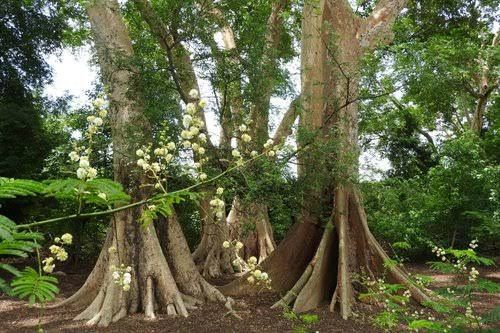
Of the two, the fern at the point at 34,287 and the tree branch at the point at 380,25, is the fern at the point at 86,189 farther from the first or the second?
the tree branch at the point at 380,25

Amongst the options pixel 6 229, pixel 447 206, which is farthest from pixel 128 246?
pixel 447 206

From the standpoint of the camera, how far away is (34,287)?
1.48 m

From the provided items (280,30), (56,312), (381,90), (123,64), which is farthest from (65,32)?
(381,90)

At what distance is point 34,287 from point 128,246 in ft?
20.6

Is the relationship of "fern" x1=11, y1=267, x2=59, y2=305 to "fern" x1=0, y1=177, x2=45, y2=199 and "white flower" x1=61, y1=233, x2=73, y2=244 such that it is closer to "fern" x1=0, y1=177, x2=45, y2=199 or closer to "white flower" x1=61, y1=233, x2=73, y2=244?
"white flower" x1=61, y1=233, x2=73, y2=244

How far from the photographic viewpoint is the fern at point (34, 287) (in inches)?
56.7

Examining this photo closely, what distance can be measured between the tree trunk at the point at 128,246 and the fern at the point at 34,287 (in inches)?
209

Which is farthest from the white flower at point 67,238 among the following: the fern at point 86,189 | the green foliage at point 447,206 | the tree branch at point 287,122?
the green foliage at point 447,206

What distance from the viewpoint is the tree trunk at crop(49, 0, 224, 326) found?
705 centimetres

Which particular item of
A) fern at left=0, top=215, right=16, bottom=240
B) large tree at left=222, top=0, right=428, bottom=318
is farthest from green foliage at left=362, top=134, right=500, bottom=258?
fern at left=0, top=215, right=16, bottom=240

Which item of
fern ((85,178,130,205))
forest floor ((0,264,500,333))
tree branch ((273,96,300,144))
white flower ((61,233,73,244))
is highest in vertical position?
tree branch ((273,96,300,144))

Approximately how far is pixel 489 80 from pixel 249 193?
1300 cm

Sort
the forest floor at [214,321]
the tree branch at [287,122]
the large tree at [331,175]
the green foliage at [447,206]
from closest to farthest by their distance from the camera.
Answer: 1. the forest floor at [214,321]
2. the large tree at [331,175]
3. the tree branch at [287,122]
4. the green foliage at [447,206]

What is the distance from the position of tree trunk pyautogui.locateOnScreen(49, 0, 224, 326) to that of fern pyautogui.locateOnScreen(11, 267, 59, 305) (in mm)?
5308
